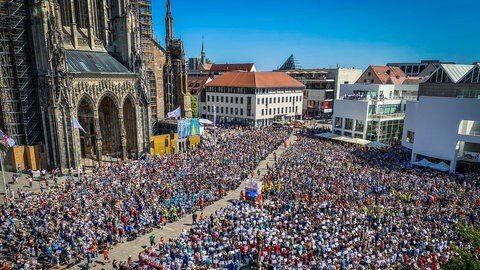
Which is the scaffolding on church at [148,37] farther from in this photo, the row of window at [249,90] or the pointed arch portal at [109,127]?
the row of window at [249,90]

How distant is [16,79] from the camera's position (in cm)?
3462

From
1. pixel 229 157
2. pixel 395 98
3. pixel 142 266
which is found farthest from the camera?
pixel 395 98

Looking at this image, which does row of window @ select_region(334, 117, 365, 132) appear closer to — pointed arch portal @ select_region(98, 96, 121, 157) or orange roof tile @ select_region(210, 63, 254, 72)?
pointed arch portal @ select_region(98, 96, 121, 157)

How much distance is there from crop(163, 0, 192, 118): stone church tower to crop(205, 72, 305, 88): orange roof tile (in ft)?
51.8

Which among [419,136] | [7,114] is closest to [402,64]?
[419,136]

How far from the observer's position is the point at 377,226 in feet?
73.6

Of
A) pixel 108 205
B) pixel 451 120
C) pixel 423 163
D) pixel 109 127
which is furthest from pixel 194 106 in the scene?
pixel 108 205

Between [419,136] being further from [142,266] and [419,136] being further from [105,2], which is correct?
[105,2]

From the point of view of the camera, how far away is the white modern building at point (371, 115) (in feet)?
164

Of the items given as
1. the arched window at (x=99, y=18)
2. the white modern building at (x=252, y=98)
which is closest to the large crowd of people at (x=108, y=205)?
the arched window at (x=99, y=18)

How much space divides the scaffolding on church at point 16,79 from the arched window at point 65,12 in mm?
6229

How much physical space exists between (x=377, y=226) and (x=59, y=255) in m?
19.9

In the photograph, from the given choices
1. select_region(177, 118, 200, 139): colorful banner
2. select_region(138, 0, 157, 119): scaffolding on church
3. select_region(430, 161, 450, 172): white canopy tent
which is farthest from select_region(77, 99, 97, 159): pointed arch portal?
select_region(430, 161, 450, 172): white canopy tent

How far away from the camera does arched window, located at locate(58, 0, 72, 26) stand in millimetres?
39812
